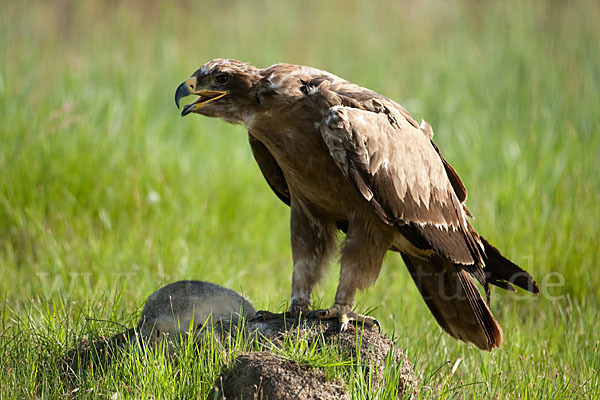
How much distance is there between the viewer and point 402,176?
150 inches

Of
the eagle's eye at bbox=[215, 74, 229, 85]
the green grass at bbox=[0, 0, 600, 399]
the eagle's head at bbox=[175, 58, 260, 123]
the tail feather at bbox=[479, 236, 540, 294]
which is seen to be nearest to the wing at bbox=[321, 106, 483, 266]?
the tail feather at bbox=[479, 236, 540, 294]

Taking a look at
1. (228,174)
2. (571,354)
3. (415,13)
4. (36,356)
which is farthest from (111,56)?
(571,354)

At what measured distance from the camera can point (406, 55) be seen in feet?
30.1

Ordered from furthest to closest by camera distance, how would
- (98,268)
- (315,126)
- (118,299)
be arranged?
1. (98,268)
2. (118,299)
3. (315,126)

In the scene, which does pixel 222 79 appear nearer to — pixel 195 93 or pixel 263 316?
pixel 195 93

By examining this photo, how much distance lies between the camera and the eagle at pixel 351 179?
3.65m

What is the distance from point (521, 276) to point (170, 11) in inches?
261

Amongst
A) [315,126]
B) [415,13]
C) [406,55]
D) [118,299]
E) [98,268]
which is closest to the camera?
[315,126]

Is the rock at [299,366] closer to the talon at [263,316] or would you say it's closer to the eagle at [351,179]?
the talon at [263,316]

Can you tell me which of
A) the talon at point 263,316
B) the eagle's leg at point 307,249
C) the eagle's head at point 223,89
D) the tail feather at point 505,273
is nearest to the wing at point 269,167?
the eagle's leg at point 307,249

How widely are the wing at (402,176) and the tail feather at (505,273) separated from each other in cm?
13

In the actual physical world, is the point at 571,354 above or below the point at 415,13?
below

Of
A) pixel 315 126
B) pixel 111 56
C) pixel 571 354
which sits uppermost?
pixel 111 56

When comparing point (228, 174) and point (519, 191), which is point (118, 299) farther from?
point (519, 191)
